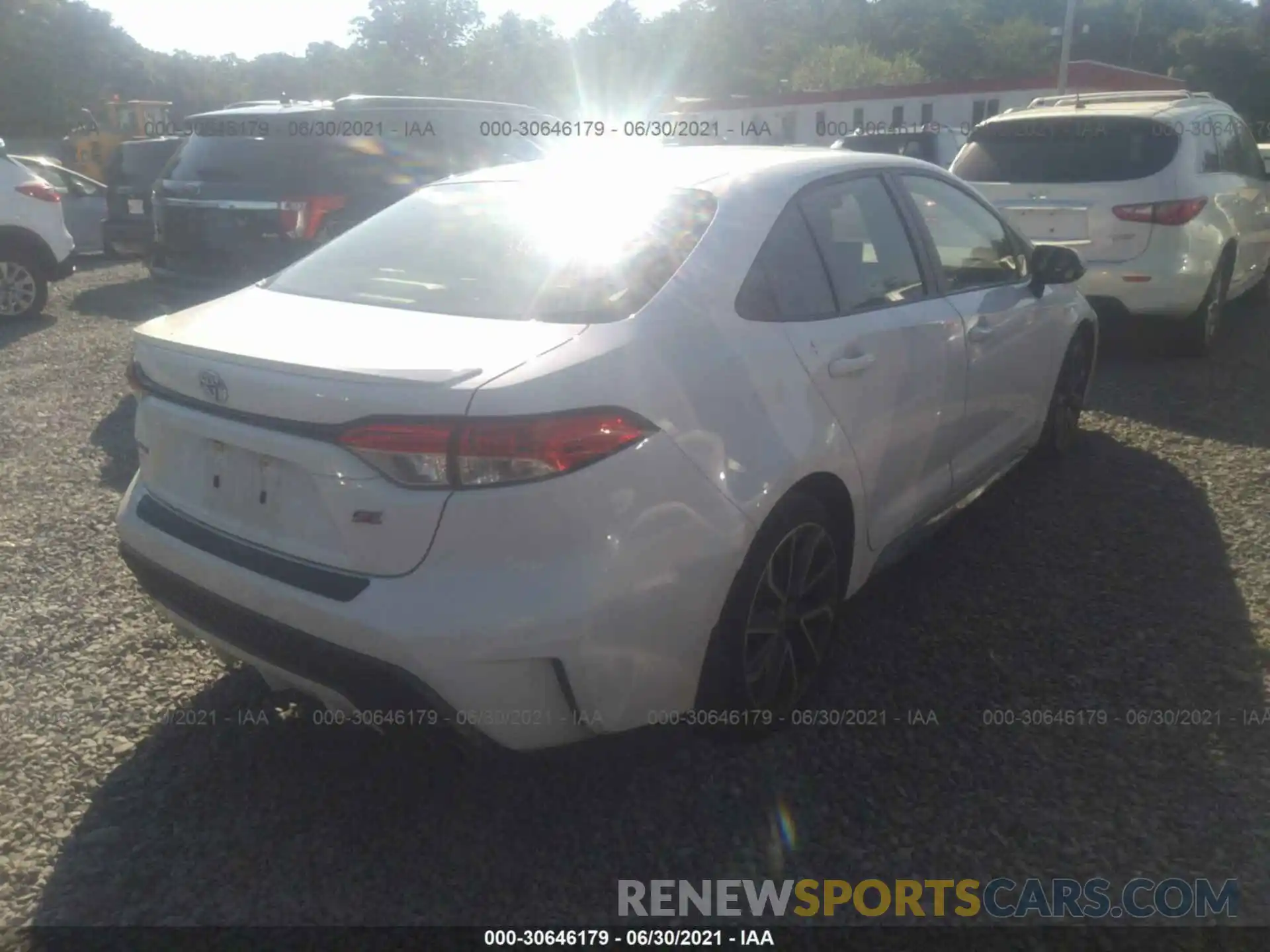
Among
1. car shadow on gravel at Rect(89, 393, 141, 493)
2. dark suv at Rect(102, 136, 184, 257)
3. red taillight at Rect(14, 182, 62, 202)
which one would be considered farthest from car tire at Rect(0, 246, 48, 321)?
car shadow on gravel at Rect(89, 393, 141, 493)

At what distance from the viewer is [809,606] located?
9.89 ft

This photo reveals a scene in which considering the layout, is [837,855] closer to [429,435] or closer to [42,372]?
[429,435]

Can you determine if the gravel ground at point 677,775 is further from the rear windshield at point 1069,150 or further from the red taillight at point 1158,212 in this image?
the rear windshield at point 1069,150

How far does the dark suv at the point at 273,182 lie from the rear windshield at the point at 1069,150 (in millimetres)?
3990

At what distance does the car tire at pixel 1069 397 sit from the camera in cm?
499

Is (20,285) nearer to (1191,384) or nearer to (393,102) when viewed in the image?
(393,102)

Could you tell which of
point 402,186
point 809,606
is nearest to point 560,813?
point 809,606

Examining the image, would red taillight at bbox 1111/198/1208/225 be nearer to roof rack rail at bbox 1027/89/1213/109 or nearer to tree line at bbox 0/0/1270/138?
roof rack rail at bbox 1027/89/1213/109

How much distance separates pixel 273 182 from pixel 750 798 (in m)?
5.84

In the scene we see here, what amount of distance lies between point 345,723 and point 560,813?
0.76 m

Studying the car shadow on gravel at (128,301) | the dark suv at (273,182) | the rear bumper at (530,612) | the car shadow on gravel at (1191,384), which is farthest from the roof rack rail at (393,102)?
the rear bumper at (530,612)

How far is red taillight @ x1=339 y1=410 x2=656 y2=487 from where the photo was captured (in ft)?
7.04

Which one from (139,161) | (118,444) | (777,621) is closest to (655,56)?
(139,161)

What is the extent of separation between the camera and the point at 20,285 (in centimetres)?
920
